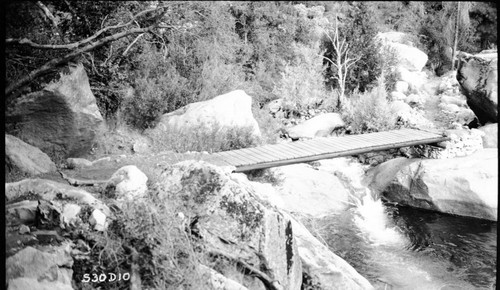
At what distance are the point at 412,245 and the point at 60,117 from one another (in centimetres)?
440

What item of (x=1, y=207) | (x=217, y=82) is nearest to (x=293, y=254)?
(x=1, y=207)

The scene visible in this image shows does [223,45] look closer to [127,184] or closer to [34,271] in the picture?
[127,184]

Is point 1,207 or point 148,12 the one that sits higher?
point 148,12

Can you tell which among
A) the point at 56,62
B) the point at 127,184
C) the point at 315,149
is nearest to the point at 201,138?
the point at 315,149

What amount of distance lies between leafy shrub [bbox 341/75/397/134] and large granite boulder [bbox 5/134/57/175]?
229 inches

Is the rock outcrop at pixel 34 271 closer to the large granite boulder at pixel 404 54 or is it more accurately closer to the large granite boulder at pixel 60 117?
the large granite boulder at pixel 60 117

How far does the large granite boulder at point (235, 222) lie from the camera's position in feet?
11.4

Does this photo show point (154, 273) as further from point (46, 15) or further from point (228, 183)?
point (46, 15)

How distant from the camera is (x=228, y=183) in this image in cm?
368

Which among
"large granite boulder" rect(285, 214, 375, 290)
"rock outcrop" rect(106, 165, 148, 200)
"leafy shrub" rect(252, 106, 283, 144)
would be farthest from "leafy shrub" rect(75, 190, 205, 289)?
"leafy shrub" rect(252, 106, 283, 144)

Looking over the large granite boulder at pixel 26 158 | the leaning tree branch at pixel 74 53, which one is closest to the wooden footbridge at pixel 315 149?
the large granite boulder at pixel 26 158

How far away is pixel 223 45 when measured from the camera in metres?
6.76

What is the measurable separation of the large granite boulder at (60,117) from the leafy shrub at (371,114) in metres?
A: 5.13

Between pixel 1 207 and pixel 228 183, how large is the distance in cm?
158
